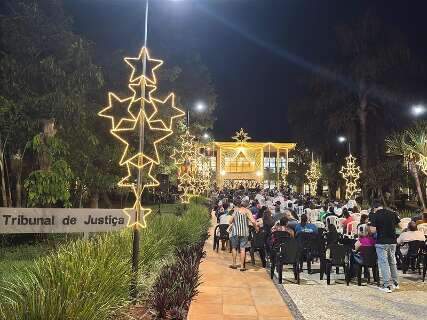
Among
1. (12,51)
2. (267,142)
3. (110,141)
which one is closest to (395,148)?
(110,141)

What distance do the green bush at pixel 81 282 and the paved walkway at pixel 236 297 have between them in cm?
89

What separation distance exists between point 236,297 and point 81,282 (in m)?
3.74

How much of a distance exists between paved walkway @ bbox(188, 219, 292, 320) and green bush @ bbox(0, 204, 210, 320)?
0.89 metres

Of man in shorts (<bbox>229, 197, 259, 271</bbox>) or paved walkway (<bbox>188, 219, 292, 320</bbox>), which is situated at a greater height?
man in shorts (<bbox>229, 197, 259, 271</bbox>)

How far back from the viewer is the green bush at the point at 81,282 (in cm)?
410

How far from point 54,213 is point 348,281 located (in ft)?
21.6

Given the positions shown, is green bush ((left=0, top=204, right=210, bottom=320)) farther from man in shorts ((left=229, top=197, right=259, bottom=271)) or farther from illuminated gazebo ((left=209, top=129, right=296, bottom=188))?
illuminated gazebo ((left=209, top=129, right=296, bottom=188))

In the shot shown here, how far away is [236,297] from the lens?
26.8ft

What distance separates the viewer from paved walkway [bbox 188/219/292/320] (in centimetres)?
703

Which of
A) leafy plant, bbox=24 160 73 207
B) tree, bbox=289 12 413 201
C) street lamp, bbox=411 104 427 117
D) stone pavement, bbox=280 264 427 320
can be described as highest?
tree, bbox=289 12 413 201

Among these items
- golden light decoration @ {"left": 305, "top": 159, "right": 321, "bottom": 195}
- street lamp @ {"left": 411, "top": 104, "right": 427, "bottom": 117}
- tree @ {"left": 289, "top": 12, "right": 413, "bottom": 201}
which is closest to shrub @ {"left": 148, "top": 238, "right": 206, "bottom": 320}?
street lamp @ {"left": 411, "top": 104, "right": 427, "bottom": 117}

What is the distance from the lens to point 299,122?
42.7 meters

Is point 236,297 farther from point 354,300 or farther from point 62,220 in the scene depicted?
point 62,220

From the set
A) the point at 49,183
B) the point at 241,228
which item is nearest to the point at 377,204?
the point at 241,228
